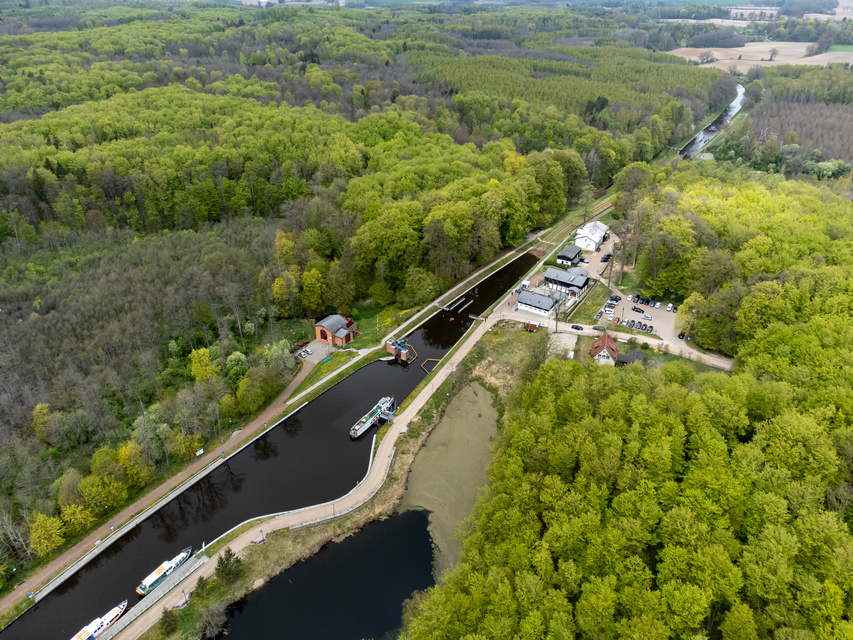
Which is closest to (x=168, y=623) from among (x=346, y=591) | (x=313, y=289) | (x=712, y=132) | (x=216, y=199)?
(x=346, y=591)

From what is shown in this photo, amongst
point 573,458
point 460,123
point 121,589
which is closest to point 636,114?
point 460,123

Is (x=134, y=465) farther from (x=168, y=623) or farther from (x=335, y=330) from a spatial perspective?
(x=335, y=330)

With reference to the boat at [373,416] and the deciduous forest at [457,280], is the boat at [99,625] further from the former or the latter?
the boat at [373,416]

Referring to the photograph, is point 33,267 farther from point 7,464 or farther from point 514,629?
point 514,629

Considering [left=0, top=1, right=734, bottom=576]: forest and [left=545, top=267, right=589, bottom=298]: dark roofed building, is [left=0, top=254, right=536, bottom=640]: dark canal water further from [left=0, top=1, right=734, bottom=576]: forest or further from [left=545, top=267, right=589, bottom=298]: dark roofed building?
[left=545, top=267, right=589, bottom=298]: dark roofed building

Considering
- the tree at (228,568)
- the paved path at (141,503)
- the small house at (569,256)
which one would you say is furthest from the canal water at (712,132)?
the tree at (228,568)
